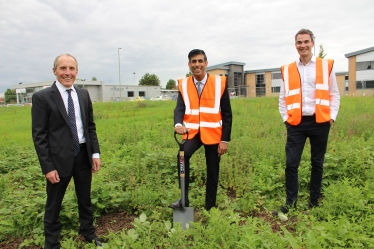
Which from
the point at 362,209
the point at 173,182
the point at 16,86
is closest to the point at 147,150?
the point at 173,182

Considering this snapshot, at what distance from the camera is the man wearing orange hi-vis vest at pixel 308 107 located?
3.68 metres

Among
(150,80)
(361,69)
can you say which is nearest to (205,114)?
Answer: (361,69)

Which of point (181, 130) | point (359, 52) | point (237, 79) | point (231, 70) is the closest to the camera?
point (181, 130)

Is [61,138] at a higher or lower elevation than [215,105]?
lower

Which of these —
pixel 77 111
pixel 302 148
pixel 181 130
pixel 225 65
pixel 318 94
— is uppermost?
pixel 225 65

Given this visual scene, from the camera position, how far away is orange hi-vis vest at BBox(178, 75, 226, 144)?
3.64 m

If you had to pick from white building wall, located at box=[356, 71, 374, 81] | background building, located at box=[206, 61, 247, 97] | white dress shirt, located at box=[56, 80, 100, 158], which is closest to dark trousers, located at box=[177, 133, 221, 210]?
white dress shirt, located at box=[56, 80, 100, 158]

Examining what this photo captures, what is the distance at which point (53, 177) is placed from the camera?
2.87 m

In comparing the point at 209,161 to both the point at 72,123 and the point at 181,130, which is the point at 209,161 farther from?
the point at 72,123

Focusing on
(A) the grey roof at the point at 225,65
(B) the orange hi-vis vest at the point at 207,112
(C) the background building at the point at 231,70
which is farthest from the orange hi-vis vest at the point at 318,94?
(A) the grey roof at the point at 225,65

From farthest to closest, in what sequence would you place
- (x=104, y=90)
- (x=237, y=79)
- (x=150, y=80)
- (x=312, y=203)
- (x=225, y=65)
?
(x=150, y=80) < (x=104, y=90) < (x=237, y=79) < (x=225, y=65) < (x=312, y=203)

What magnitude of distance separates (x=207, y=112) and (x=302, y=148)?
1379 mm

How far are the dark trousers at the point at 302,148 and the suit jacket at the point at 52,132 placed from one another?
274cm

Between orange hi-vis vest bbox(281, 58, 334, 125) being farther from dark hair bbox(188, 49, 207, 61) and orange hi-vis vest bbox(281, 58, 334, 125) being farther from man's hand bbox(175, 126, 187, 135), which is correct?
man's hand bbox(175, 126, 187, 135)
